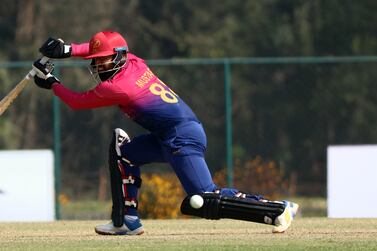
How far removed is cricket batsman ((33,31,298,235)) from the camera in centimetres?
1096

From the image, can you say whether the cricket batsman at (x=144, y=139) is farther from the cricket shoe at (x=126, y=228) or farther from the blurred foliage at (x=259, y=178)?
the blurred foliage at (x=259, y=178)

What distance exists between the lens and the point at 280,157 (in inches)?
809

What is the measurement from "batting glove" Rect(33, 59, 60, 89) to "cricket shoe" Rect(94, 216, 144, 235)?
1429mm

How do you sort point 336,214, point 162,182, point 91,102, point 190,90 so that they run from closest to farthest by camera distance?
point 91,102, point 336,214, point 162,182, point 190,90

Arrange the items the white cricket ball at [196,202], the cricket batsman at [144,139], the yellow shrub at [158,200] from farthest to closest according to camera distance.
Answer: the yellow shrub at [158,200], the cricket batsman at [144,139], the white cricket ball at [196,202]

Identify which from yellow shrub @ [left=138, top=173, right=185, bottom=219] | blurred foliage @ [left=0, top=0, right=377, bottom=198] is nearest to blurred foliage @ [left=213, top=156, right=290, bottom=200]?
blurred foliage @ [left=0, top=0, right=377, bottom=198]

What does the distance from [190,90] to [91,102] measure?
31.3 feet

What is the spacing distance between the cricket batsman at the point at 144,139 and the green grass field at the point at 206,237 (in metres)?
0.26

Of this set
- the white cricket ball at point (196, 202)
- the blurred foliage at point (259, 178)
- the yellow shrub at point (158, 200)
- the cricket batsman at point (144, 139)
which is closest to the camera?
the white cricket ball at point (196, 202)


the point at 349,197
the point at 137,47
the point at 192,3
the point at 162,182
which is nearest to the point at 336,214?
the point at 349,197

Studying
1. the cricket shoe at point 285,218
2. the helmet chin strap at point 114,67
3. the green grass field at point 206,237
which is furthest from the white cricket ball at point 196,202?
the helmet chin strap at point 114,67

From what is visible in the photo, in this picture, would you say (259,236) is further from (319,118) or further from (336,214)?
(319,118)

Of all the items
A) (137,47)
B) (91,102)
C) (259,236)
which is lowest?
(259,236)

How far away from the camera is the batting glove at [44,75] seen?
1138 centimetres
